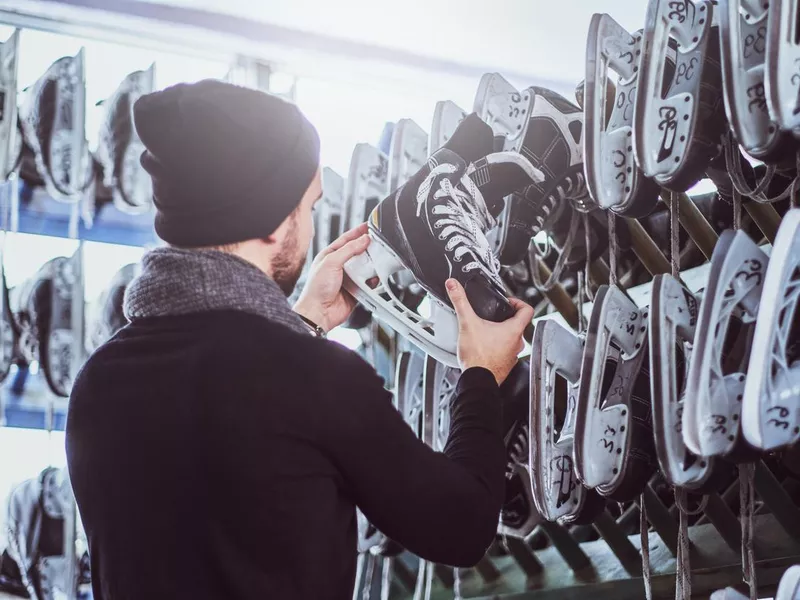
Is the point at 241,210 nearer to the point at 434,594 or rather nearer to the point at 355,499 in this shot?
the point at 355,499

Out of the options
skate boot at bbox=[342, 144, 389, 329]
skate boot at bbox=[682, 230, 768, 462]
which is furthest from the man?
skate boot at bbox=[342, 144, 389, 329]

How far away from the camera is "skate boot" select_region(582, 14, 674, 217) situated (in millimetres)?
1060

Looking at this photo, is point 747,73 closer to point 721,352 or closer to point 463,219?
point 721,352

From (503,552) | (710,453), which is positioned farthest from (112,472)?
(503,552)

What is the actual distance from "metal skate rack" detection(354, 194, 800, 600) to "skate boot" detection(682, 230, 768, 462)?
6.7 inches

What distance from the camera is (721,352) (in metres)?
0.91

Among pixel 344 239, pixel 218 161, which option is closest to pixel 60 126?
pixel 344 239

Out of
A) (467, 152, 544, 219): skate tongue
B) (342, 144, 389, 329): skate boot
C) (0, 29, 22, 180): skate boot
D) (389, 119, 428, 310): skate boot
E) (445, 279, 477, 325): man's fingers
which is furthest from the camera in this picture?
(0, 29, 22, 180): skate boot

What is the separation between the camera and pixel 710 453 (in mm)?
882

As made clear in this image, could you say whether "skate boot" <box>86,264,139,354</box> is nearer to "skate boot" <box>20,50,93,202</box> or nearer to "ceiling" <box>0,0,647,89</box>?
"skate boot" <box>20,50,93,202</box>

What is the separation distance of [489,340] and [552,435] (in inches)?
11.5

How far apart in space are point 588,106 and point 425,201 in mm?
220

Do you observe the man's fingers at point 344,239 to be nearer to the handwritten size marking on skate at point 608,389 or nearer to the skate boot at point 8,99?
the handwritten size marking on skate at point 608,389

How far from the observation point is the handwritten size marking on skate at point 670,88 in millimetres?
964
